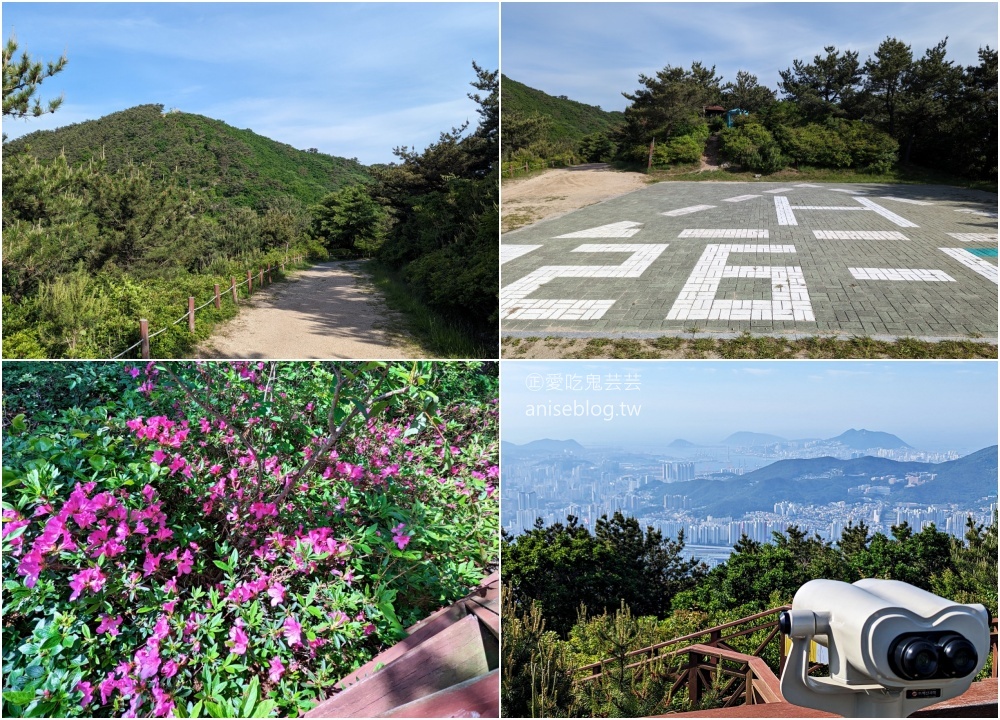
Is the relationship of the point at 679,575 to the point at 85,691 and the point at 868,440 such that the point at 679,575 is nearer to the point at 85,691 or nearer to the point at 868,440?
the point at 868,440

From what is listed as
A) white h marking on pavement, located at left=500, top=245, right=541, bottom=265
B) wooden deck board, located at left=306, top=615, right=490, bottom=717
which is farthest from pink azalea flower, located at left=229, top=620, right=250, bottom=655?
white h marking on pavement, located at left=500, top=245, right=541, bottom=265

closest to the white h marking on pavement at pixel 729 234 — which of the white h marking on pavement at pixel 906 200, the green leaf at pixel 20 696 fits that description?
the white h marking on pavement at pixel 906 200

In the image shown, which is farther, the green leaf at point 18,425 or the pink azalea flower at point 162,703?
the green leaf at point 18,425

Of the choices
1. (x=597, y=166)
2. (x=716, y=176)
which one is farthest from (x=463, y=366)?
(x=716, y=176)

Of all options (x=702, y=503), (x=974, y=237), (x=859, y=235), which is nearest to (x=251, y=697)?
(x=702, y=503)

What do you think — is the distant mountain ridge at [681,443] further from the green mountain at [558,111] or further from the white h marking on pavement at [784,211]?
the white h marking on pavement at [784,211]

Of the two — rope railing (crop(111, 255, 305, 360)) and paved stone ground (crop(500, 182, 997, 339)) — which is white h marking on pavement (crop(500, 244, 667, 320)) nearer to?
paved stone ground (crop(500, 182, 997, 339))
